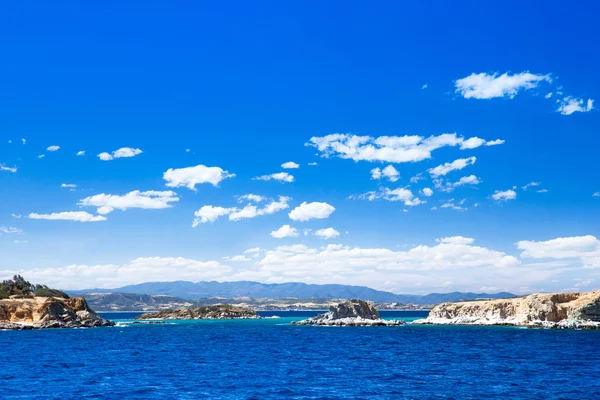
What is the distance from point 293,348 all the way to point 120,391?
48.2 meters

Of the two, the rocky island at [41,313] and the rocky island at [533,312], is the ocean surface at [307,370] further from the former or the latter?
the rocky island at [41,313]

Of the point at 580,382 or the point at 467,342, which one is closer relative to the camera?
the point at 580,382

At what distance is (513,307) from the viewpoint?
522ft

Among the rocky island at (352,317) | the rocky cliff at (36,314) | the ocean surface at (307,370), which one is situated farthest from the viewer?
the rocky island at (352,317)

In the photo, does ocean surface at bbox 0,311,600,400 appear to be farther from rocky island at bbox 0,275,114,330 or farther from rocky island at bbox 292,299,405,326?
rocky island at bbox 292,299,405,326

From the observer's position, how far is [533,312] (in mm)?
149250

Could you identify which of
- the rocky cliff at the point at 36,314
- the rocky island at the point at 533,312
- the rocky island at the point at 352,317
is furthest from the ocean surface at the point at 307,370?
the rocky island at the point at 352,317

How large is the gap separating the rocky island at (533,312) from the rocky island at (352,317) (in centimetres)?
1575

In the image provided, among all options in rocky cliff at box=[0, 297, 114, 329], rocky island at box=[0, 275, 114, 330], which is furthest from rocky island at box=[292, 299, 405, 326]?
rocky cliff at box=[0, 297, 114, 329]

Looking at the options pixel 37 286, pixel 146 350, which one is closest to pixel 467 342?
pixel 146 350

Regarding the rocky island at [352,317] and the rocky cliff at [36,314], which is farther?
the rocky island at [352,317]

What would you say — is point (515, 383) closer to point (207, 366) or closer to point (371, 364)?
point (371, 364)

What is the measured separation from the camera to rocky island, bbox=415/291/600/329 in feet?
440

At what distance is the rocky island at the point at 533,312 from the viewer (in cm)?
13425
